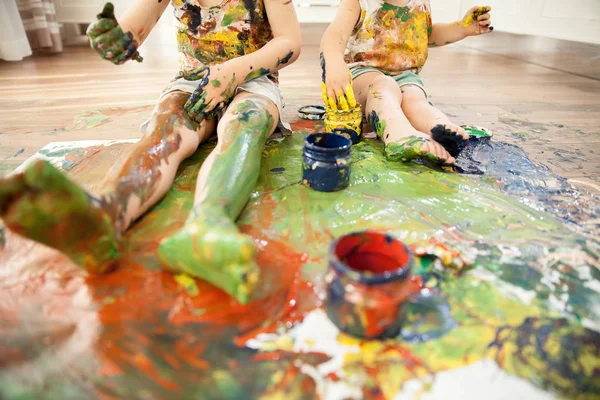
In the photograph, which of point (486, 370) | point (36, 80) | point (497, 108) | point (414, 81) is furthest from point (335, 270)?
point (36, 80)

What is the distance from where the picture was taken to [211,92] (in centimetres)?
114

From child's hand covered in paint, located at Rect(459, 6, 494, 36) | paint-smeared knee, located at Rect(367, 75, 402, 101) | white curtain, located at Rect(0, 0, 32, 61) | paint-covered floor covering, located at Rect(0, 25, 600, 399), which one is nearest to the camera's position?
paint-covered floor covering, located at Rect(0, 25, 600, 399)

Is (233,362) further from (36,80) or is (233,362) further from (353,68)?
(36,80)

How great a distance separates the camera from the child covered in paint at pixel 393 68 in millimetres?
1225

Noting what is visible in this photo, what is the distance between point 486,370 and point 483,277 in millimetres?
226

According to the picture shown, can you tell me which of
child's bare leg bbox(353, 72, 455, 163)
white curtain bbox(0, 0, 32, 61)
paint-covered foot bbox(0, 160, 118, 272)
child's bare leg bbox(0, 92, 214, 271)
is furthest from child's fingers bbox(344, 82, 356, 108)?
white curtain bbox(0, 0, 32, 61)

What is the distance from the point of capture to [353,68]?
1529 millimetres

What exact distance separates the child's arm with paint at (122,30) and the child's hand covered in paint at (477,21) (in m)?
1.05

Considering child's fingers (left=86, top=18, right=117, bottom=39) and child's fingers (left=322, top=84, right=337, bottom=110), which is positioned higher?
child's fingers (left=86, top=18, right=117, bottom=39)

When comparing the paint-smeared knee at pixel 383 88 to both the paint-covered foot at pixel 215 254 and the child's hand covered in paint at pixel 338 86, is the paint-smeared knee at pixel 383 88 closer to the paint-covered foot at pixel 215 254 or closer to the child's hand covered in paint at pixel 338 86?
the child's hand covered in paint at pixel 338 86

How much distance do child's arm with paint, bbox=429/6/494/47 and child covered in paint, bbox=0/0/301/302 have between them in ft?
2.05

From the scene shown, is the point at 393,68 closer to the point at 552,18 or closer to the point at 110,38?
the point at 110,38

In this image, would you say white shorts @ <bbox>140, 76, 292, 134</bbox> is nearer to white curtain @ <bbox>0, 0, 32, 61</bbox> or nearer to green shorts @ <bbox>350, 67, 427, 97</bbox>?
green shorts @ <bbox>350, 67, 427, 97</bbox>

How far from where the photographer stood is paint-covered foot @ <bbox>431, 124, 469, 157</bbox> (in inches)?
47.0
